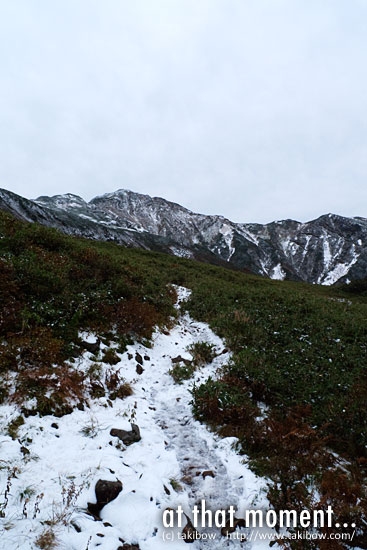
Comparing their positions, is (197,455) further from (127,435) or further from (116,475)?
(116,475)

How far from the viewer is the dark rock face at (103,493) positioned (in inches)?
150

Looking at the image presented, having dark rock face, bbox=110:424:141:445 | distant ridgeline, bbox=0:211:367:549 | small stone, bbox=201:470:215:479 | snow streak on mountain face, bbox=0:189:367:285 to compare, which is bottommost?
small stone, bbox=201:470:215:479

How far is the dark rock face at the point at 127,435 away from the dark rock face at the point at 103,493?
45.9 inches

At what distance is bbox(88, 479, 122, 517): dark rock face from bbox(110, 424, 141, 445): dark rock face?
3.83 feet

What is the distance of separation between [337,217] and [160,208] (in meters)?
131

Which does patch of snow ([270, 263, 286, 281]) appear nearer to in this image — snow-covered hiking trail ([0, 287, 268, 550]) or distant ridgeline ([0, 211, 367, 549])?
distant ridgeline ([0, 211, 367, 549])

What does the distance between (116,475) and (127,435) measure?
3.39ft

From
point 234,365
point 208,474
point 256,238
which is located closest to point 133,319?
point 234,365

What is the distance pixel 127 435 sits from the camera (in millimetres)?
5500

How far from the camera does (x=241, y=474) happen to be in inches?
191

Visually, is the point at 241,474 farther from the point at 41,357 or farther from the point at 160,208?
the point at 160,208

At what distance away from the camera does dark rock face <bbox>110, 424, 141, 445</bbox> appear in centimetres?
541

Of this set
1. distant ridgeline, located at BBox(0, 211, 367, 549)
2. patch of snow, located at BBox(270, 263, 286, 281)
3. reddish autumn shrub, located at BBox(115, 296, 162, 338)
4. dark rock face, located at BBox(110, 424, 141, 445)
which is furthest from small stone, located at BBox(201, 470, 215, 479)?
patch of snow, located at BBox(270, 263, 286, 281)

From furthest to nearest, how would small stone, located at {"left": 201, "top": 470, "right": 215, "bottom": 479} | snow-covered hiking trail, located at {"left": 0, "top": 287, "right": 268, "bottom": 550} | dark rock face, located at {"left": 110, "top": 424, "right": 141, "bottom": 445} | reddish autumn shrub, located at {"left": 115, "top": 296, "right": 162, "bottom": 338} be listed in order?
reddish autumn shrub, located at {"left": 115, "top": 296, "right": 162, "bottom": 338}
dark rock face, located at {"left": 110, "top": 424, "right": 141, "bottom": 445}
small stone, located at {"left": 201, "top": 470, "right": 215, "bottom": 479}
snow-covered hiking trail, located at {"left": 0, "top": 287, "right": 268, "bottom": 550}
